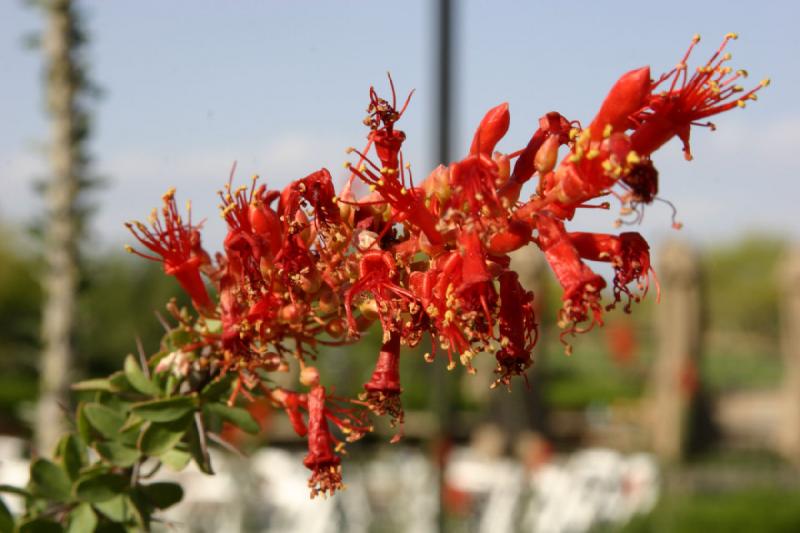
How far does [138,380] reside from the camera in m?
1.47

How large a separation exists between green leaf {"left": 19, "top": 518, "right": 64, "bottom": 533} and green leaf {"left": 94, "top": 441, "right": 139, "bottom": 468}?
5.1 inches

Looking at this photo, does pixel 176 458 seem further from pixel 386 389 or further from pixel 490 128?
pixel 490 128

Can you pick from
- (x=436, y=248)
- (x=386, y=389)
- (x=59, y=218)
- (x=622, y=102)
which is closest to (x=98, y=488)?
(x=386, y=389)

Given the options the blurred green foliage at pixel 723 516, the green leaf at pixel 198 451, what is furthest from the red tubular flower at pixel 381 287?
the blurred green foliage at pixel 723 516

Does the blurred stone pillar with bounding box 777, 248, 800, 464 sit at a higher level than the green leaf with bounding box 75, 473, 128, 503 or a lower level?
lower

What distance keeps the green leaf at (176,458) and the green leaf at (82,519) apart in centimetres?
13

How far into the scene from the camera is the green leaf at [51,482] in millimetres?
1506

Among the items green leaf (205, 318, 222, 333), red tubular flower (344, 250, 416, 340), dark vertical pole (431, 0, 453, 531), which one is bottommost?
green leaf (205, 318, 222, 333)

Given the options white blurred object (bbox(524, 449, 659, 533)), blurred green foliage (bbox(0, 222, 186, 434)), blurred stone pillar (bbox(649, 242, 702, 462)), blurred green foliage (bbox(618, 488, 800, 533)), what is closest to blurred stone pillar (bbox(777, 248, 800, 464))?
blurred stone pillar (bbox(649, 242, 702, 462))

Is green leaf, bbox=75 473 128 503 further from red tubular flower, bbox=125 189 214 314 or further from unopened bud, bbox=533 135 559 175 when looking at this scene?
unopened bud, bbox=533 135 559 175

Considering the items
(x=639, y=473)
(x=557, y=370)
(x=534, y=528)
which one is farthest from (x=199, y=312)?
(x=557, y=370)

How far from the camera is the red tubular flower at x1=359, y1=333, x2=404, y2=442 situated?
4.57ft

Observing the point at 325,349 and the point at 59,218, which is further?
the point at 325,349

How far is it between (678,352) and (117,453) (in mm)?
18288
